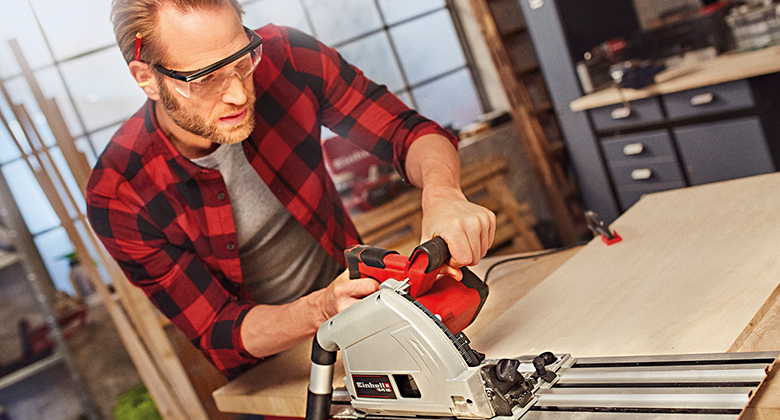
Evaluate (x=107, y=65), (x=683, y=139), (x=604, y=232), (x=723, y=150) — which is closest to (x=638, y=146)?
(x=683, y=139)

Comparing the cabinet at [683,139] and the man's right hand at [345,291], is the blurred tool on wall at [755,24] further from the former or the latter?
the man's right hand at [345,291]

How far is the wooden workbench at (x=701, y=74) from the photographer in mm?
2213

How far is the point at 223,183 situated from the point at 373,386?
0.60 metres

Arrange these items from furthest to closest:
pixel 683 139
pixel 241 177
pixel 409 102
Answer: pixel 409 102 → pixel 683 139 → pixel 241 177

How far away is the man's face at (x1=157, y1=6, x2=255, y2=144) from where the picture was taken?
1057mm

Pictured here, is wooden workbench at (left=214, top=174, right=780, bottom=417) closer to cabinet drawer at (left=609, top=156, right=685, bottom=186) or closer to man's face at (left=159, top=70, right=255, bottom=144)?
man's face at (left=159, top=70, right=255, bottom=144)

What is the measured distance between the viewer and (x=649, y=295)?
93 centimetres

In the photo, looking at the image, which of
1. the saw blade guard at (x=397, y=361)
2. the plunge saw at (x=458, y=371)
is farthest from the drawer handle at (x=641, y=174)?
the saw blade guard at (x=397, y=361)

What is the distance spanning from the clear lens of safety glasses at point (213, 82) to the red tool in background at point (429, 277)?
1.36 ft

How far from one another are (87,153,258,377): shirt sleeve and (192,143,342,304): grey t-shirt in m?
0.13

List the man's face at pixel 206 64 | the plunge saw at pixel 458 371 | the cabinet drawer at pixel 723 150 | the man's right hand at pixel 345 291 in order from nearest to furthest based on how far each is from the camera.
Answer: the plunge saw at pixel 458 371 → the man's right hand at pixel 345 291 → the man's face at pixel 206 64 → the cabinet drawer at pixel 723 150

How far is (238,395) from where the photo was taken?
1320mm

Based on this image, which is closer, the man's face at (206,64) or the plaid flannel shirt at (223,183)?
the man's face at (206,64)

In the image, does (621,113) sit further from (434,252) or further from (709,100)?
(434,252)
